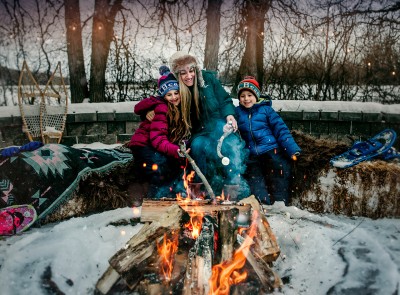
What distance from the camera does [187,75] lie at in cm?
328

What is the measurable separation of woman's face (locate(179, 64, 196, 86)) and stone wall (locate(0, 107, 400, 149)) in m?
1.70

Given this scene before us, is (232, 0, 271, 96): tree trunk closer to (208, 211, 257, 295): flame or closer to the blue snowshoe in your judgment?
the blue snowshoe

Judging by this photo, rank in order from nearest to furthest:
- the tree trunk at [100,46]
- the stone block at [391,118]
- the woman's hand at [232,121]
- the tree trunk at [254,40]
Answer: the woman's hand at [232,121] < the stone block at [391,118] < the tree trunk at [254,40] < the tree trunk at [100,46]

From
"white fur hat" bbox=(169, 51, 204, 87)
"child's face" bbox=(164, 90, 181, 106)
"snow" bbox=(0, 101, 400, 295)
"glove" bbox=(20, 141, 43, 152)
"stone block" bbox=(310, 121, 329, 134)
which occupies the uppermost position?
"white fur hat" bbox=(169, 51, 204, 87)

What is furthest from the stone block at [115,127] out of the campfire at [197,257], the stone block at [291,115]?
the campfire at [197,257]

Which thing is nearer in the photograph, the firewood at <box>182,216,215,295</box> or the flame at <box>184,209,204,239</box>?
the firewood at <box>182,216,215,295</box>

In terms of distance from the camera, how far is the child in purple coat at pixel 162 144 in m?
3.11

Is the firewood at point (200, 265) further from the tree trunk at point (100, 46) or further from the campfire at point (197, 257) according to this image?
the tree trunk at point (100, 46)

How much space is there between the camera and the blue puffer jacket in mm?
3311

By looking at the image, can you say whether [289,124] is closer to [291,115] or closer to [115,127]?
[291,115]

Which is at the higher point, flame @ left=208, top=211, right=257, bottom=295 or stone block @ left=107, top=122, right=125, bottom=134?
stone block @ left=107, top=122, right=125, bottom=134

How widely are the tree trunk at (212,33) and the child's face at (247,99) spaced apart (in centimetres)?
220

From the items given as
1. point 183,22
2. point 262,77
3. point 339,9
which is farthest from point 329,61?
point 183,22

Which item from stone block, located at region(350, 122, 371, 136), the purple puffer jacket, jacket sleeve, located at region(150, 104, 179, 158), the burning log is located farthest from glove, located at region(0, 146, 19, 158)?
stone block, located at region(350, 122, 371, 136)
